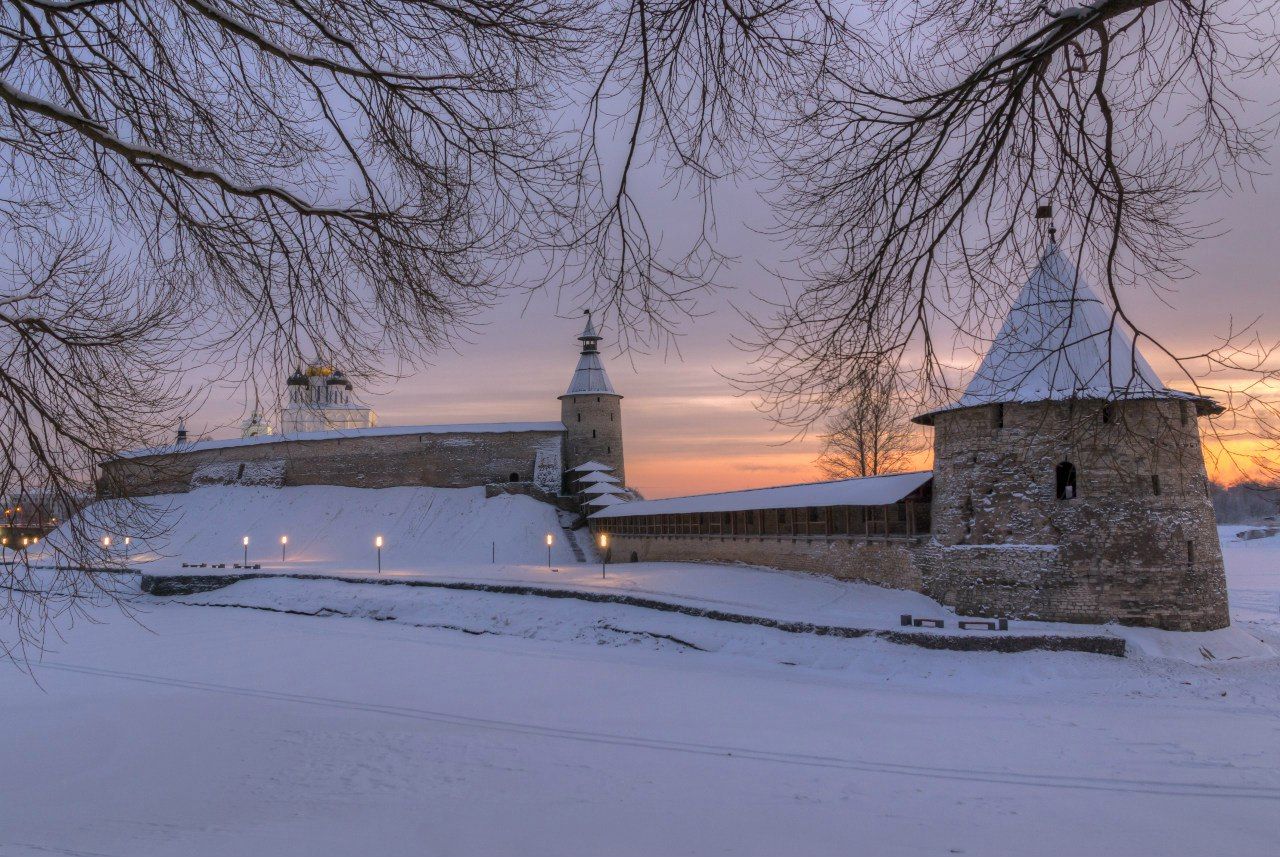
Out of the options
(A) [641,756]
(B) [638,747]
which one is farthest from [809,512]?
(A) [641,756]

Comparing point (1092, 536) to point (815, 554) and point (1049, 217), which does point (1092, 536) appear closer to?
point (815, 554)

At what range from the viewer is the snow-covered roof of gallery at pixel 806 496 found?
1862cm

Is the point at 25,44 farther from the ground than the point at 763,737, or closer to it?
farther from the ground

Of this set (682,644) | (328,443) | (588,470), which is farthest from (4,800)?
(328,443)

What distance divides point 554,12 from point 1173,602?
1590 centimetres

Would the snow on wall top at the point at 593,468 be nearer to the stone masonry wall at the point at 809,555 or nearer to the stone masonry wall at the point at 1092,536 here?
the stone masonry wall at the point at 809,555

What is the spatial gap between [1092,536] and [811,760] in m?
9.26

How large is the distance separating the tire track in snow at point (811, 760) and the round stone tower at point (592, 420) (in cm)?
2891

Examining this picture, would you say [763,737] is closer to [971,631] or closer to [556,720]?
[556,720]

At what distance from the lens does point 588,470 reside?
129ft

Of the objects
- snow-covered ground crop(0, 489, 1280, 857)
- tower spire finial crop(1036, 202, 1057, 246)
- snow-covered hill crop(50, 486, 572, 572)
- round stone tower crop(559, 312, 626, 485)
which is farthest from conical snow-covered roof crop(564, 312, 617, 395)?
tower spire finial crop(1036, 202, 1057, 246)

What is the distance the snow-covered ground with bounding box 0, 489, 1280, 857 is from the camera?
6754 millimetres

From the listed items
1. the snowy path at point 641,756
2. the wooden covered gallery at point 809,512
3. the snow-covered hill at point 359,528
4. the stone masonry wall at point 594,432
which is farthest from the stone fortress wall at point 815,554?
the stone masonry wall at point 594,432

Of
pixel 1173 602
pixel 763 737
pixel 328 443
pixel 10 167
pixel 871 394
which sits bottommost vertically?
pixel 763 737
